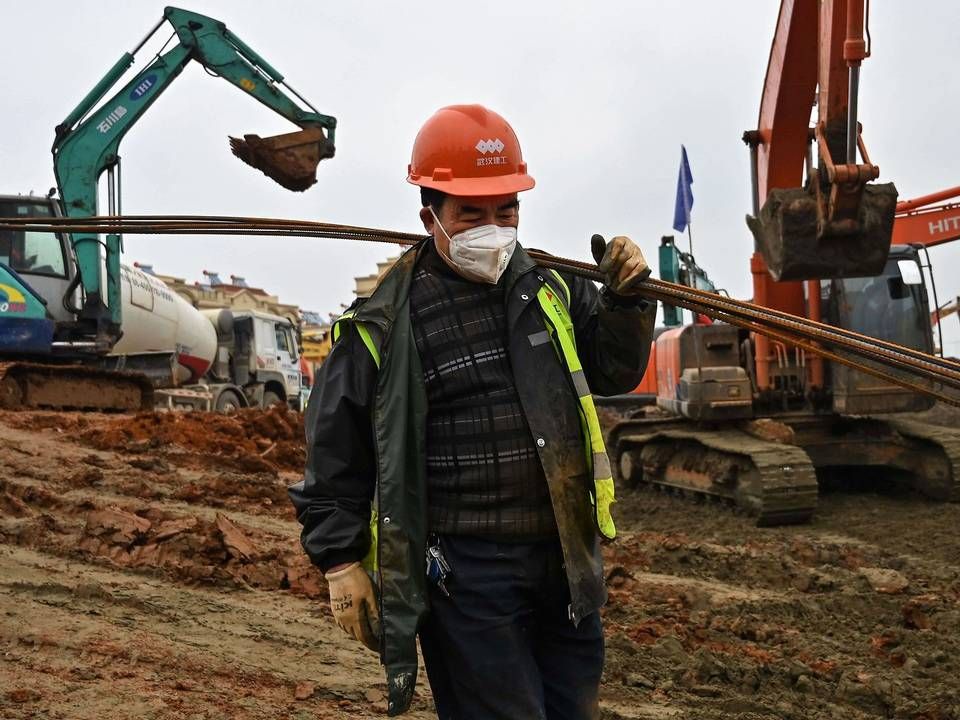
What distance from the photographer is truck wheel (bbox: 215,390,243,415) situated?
18516mm

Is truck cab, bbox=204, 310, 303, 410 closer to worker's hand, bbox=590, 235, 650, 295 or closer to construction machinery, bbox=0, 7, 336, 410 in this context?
construction machinery, bbox=0, 7, 336, 410

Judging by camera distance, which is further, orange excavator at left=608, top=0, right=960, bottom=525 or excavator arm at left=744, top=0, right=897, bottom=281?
orange excavator at left=608, top=0, right=960, bottom=525

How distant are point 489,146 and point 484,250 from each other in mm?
289

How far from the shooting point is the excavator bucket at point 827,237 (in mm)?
5934

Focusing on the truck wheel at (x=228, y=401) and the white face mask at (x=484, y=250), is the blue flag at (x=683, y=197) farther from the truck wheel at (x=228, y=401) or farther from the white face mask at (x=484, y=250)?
the white face mask at (x=484, y=250)

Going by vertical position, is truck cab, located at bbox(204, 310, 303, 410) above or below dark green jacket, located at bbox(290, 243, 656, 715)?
above

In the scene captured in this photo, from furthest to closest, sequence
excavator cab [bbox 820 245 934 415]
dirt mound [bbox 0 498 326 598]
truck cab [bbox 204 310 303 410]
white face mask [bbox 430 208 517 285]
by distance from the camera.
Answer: truck cab [bbox 204 310 303 410] → excavator cab [bbox 820 245 934 415] → dirt mound [bbox 0 498 326 598] → white face mask [bbox 430 208 517 285]

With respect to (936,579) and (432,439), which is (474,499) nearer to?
(432,439)

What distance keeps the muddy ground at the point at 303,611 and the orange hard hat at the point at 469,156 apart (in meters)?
2.33

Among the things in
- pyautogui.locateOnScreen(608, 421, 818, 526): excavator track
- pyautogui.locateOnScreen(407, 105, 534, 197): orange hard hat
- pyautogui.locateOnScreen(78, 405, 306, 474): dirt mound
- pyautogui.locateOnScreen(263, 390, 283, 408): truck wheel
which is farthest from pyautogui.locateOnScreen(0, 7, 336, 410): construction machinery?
pyautogui.locateOnScreen(407, 105, 534, 197): orange hard hat

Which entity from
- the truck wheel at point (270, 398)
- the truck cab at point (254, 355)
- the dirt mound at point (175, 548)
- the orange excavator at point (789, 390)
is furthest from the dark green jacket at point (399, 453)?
the truck wheel at point (270, 398)

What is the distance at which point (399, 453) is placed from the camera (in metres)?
2.50

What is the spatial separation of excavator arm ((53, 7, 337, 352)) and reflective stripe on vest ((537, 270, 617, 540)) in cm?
1023

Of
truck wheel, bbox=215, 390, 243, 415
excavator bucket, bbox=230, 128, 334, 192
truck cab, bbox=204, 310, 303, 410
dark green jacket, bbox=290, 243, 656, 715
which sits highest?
excavator bucket, bbox=230, 128, 334, 192
